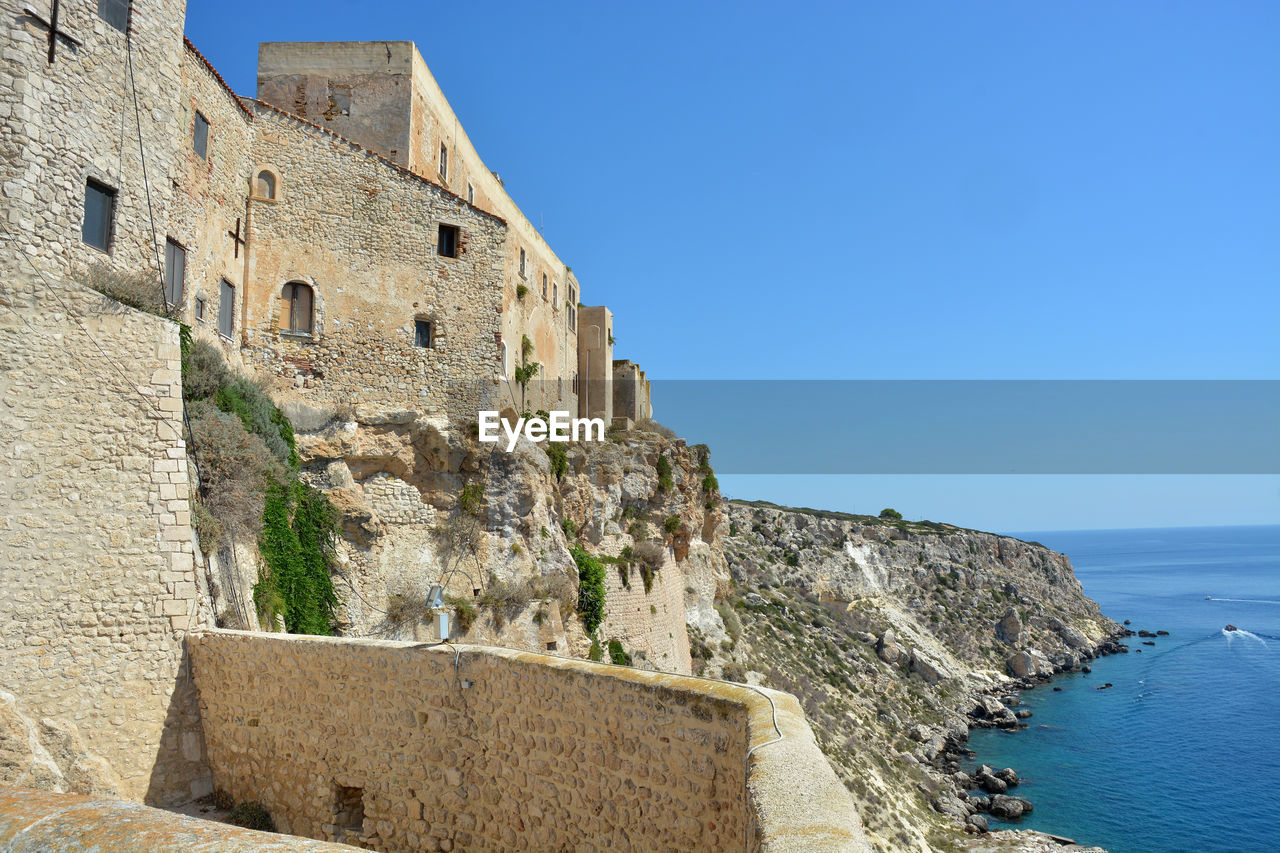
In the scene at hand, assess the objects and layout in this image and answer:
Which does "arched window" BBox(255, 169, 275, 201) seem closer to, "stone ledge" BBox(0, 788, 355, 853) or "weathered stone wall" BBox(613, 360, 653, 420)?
"stone ledge" BBox(0, 788, 355, 853)

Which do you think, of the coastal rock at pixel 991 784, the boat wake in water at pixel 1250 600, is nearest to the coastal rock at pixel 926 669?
the coastal rock at pixel 991 784

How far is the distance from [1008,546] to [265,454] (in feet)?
280

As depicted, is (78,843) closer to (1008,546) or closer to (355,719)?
(355,719)

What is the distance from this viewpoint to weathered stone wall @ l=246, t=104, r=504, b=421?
18.1 meters

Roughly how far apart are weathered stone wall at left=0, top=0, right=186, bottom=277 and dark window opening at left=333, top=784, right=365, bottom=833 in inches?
301

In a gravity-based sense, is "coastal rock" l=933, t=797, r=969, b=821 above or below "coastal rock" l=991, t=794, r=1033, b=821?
above

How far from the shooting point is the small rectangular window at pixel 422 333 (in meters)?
19.4

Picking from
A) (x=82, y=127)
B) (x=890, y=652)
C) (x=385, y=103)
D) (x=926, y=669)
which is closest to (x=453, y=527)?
(x=82, y=127)

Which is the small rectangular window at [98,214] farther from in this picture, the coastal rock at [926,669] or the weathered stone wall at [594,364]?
the coastal rock at [926,669]

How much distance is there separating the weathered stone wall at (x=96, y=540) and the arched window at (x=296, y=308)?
7.41 metres

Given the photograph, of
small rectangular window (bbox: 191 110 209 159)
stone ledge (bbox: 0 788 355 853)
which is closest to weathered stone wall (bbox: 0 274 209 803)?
small rectangular window (bbox: 191 110 209 159)

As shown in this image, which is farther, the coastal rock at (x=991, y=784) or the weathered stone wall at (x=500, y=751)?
the coastal rock at (x=991, y=784)

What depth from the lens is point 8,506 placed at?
30.8ft

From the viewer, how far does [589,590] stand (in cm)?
2395
